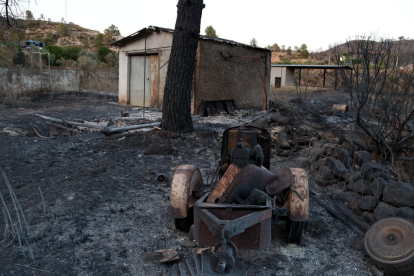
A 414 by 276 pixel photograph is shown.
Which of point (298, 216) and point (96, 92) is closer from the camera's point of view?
point (298, 216)

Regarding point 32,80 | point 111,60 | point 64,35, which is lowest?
point 32,80

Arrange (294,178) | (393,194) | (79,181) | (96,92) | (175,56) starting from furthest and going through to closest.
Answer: (96,92), (175,56), (79,181), (393,194), (294,178)

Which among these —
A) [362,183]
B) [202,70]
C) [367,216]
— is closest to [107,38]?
[202,70]

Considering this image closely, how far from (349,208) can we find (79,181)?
176 inches

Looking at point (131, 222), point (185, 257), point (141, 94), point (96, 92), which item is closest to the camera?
point (185, 257)

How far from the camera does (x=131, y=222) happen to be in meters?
4.33

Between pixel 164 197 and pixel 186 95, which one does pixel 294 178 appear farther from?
pixel 186 95

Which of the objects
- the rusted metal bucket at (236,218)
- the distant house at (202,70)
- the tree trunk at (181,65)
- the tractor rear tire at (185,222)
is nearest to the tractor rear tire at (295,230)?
the rusted metal bucket at (236,218)

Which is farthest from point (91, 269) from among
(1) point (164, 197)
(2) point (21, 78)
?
(2) point (21, 78)

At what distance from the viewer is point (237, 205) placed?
10.1 ft

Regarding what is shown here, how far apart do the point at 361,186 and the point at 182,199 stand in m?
3.05

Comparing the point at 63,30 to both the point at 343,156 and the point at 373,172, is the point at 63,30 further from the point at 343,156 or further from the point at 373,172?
the point at 373,172

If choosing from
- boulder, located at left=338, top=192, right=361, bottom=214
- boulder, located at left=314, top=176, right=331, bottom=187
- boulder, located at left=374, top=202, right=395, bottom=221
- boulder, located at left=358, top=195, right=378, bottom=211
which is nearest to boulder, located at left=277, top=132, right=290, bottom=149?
boulder, located at left=314, top=176, right=331, bottom=187

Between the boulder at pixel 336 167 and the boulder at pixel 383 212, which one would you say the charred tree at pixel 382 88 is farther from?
the boulder at pixel 383 212
